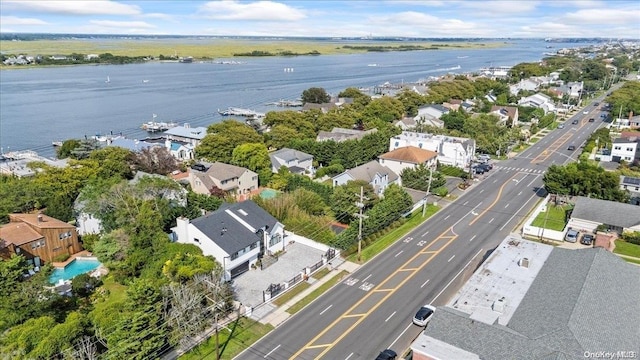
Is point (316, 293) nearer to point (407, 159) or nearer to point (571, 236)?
point (571, 236)

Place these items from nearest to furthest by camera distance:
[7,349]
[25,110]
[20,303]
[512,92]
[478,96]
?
[7,349] < [20,303] < [25,110] < [478,96] < [512,92]

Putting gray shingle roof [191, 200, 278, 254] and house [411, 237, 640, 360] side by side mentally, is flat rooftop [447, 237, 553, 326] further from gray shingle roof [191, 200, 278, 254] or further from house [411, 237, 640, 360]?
gray shingle roof [191, 200, 278, 254]

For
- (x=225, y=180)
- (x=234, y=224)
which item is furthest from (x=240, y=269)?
(x=225, y=180)

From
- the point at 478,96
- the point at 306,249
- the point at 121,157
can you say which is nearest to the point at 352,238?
the point at 306,249

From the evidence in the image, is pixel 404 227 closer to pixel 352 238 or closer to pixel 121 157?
pixel 352 238

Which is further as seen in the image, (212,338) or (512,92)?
(512,92)
